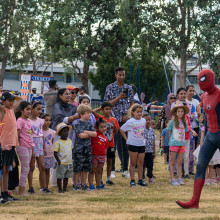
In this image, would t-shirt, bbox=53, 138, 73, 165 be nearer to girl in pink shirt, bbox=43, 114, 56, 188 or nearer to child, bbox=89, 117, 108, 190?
girl in pink shirt, bbox=43, 114, 56, 188

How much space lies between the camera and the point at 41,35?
38.4 m

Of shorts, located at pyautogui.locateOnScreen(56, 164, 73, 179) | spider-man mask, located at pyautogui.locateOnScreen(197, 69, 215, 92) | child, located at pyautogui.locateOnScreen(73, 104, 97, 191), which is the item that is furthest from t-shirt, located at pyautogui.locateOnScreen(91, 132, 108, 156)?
spider-man mask, located at pyautogui.locateOnScreen(197, 69, 215, 92)

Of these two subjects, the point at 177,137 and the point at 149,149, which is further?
the point at 149,149

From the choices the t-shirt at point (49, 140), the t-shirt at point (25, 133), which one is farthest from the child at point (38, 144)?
the t-shirt at point (49, 140)

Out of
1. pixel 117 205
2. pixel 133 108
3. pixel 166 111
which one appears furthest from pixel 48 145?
pixel 166 111

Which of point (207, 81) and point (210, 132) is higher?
point (207, 81)

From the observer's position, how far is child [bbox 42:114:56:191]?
951 cm

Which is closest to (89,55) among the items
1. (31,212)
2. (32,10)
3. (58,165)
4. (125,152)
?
(32,10)

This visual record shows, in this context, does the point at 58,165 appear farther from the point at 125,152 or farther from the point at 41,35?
the point at 41,35

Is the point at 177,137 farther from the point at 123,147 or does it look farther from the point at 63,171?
the point at 63,171

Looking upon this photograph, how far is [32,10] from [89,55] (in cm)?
771

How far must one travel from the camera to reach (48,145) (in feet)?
31.8

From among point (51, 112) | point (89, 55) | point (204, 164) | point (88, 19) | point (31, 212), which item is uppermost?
point (88, 19)

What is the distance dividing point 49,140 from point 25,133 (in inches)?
38.6
